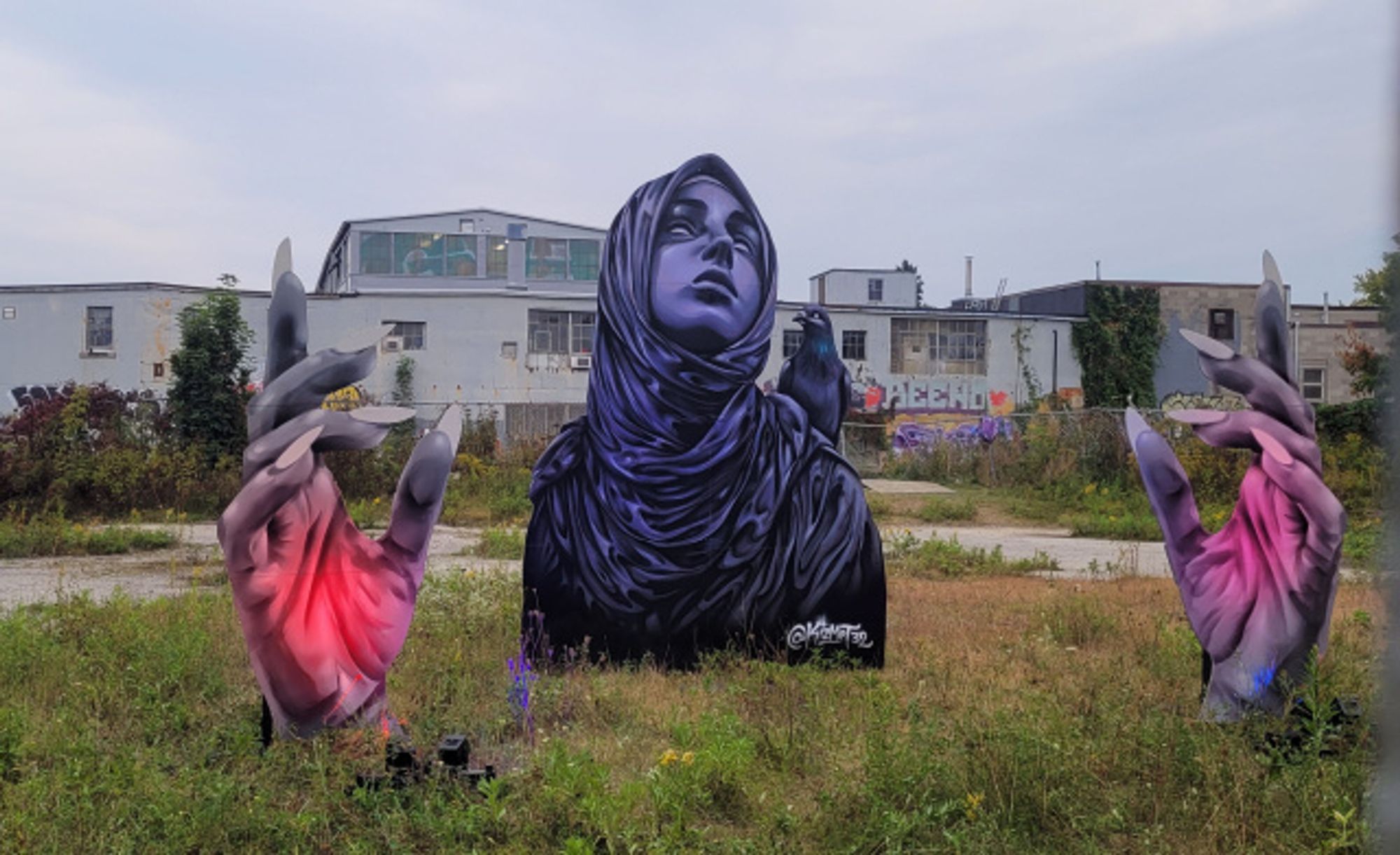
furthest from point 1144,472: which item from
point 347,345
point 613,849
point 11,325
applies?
point 11,325

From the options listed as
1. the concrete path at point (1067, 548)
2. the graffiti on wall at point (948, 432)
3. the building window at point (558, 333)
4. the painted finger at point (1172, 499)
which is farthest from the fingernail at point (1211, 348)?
the building window at point (558, 333)

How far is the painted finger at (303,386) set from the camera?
498 centimetres

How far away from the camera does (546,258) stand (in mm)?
40688

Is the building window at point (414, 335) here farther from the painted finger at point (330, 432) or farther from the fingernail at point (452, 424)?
the painted finger at point (330, 432)

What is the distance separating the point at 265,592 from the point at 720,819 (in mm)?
2221

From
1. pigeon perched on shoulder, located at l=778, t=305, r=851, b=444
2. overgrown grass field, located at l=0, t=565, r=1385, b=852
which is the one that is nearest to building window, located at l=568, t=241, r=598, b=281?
pigeon perched on shoulder, located at l=778, t=305, r=851, b=444

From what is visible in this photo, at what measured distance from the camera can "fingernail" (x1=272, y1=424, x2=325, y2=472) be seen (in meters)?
4.87

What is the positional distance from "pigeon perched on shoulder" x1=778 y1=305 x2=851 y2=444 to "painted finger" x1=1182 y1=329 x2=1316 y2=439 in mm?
2362

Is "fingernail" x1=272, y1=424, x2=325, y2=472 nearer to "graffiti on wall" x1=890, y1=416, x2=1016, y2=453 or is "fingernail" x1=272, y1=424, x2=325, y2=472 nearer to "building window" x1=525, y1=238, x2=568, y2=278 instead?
"graffiti on wall" x1=890, y1=416, x2=1016, y2=453

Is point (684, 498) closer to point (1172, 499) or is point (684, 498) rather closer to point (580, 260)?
point (1172, 499)

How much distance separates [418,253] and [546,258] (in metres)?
4.90

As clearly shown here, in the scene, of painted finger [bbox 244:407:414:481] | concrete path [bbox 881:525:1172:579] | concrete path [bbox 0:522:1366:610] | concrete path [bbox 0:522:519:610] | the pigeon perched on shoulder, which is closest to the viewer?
painted finger [bbox 244:407:414:481]

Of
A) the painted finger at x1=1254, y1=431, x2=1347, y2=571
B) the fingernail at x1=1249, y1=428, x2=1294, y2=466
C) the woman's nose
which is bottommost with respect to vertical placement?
the painted finger at x1=1254, y1=431, x2=1347, y2=571

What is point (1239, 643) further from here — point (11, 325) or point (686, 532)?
point (11, 325)
